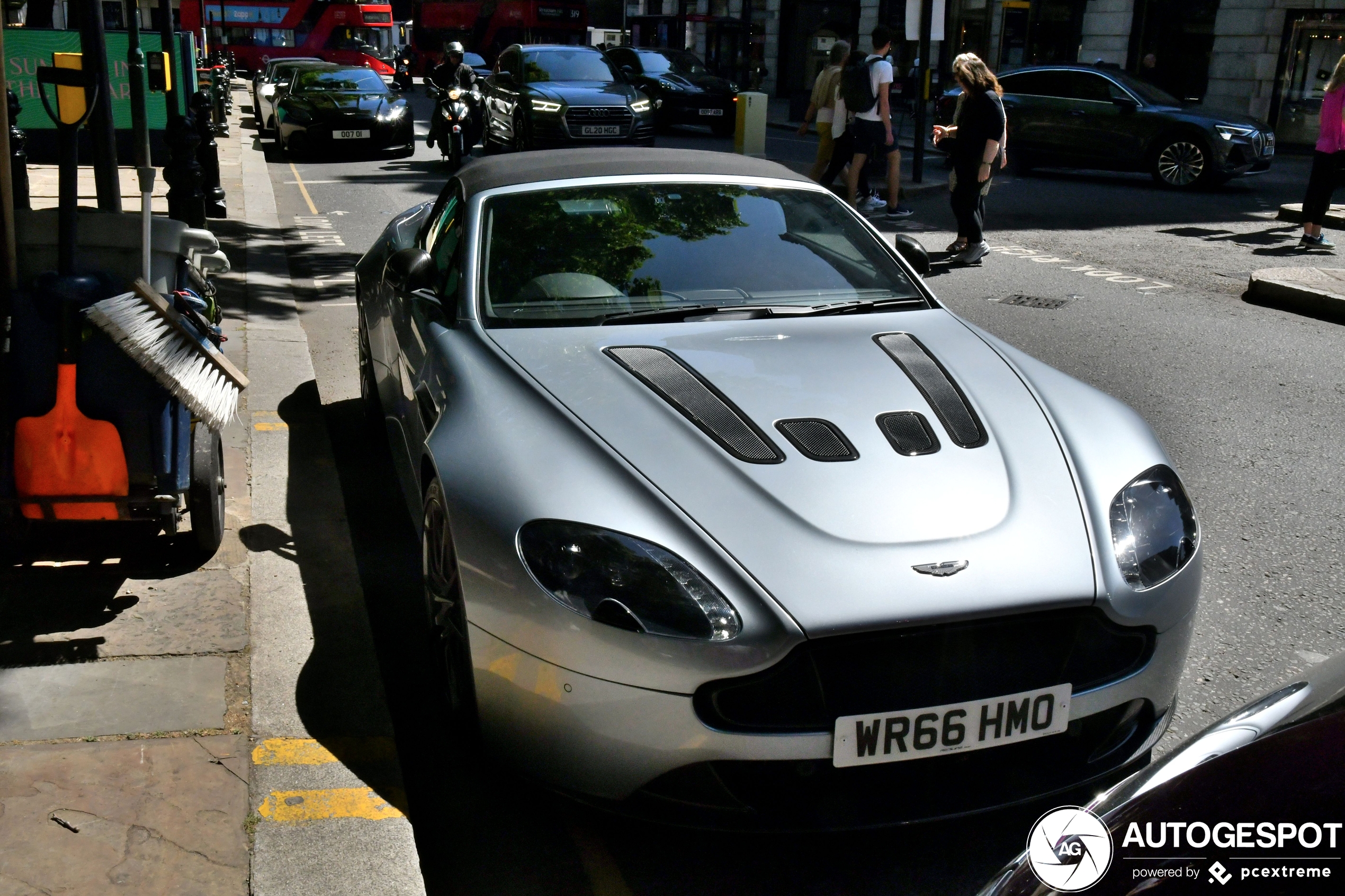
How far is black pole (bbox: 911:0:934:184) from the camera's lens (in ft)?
52.5

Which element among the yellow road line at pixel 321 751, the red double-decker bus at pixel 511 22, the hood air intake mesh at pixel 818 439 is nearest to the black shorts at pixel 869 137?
the hood air intake mesh at pixel 818 439

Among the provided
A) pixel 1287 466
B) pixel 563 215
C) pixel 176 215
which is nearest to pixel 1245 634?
pixel 1287 466

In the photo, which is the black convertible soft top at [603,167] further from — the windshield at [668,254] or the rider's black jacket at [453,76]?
the rider's black jacket at [453,76]

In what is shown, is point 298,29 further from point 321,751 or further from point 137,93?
point 321,751

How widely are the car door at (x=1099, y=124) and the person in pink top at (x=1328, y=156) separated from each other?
5.57 meters

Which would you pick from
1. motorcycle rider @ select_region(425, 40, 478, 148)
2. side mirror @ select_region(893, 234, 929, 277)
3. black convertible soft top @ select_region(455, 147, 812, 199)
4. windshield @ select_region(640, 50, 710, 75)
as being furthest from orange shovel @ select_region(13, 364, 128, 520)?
windshield @ select_region(640, 50, 710, 75)

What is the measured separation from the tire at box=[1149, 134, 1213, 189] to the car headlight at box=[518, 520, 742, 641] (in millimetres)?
15950

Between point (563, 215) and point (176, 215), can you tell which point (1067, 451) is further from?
point (176, 215)

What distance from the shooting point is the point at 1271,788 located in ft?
5.73

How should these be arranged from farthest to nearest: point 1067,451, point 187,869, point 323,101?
point 323,101 < point 1067,451 < point 187,869

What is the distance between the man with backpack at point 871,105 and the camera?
13.4m

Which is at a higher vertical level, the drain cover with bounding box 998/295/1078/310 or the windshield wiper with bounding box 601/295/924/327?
the windshield wiper with bounding box 601/295/924/327

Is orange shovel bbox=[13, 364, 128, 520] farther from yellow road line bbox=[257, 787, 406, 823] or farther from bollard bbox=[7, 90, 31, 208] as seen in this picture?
bollard bbox=[7, 90, 31, 208]

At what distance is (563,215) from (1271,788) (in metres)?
3.10
